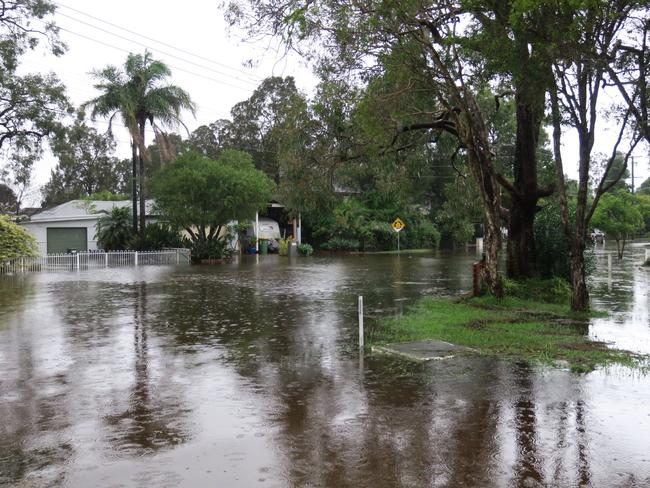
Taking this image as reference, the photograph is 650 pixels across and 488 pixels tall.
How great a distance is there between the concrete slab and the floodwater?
1.08ft

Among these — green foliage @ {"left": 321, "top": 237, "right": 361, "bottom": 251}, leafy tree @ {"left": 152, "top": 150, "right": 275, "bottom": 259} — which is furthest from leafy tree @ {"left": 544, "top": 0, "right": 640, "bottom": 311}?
green foliage @ {"left": 321, "top": 237, "right": 361, "bottom": 251}

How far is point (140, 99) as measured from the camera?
34281 mm

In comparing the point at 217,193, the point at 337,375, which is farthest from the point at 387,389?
the point at 217,193

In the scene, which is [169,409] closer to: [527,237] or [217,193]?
[527,237]

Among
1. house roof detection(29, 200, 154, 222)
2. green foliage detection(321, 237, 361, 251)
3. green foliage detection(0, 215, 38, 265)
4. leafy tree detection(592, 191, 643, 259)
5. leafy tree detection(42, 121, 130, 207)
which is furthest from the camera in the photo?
leafy tree detection(42, 121, 130, 207)

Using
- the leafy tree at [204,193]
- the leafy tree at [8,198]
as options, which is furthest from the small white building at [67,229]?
the leafy tree at [8,198]

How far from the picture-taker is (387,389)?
294 inches

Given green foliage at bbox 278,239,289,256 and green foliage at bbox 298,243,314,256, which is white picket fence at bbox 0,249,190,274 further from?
green foliage at bbox 298,243,314,256

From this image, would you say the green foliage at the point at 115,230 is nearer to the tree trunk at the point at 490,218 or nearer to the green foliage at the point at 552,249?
the green foliage at the point at 552,249

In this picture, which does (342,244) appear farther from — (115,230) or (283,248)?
(115,230)

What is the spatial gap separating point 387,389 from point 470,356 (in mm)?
2279

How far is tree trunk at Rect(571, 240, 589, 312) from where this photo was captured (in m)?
13.6

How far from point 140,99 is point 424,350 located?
2908cm

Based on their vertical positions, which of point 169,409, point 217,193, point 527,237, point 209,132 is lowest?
point 169,409
